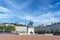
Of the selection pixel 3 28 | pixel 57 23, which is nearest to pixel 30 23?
pixel 57 23

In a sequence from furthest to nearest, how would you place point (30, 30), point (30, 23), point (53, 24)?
point (30, 23)
point (53, 24)
point (30, 30)

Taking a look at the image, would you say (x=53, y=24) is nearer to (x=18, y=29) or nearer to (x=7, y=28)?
(x=18, y=29)

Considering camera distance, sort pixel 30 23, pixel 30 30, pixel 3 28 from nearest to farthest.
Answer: pixel 3 28, pixel 30 30, pixel 30 23

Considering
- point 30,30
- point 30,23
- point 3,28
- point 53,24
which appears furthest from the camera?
point 30,23

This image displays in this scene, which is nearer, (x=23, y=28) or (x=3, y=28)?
(x=3, y=28)

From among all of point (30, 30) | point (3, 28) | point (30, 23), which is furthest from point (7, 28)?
point (30, 23)

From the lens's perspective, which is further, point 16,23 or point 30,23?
point 30,23

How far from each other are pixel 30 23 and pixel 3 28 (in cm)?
2326

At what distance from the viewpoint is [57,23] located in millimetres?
67812

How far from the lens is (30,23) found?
79.8 meters

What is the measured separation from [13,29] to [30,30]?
9.21 m

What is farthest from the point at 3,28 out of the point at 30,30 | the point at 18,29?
the point at 30,30

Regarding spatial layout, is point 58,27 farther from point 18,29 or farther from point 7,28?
point 7,28

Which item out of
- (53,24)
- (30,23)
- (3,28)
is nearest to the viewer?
(3,28)
